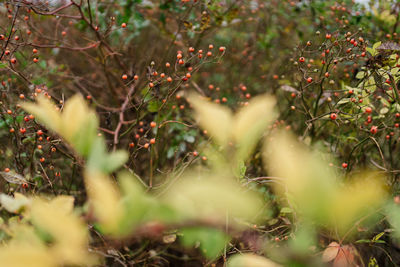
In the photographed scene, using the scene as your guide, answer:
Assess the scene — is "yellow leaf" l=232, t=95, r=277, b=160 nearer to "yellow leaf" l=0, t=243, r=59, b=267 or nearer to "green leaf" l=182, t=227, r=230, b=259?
"green leaf" l=182, t=227, r=230, b=259

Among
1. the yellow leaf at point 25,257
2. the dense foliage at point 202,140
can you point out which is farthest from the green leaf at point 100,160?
the yellow leaf at point 25,257

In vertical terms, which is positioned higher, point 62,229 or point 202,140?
point 62,229

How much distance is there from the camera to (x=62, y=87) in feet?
6.07

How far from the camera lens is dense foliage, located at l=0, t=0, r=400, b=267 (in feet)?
1.38

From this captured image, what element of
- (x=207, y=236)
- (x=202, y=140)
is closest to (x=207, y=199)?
(x=207, y=236)

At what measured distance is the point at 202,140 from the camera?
1709mm

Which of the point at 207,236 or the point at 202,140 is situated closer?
the point at 207,236

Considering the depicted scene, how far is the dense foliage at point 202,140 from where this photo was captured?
421 millimetres

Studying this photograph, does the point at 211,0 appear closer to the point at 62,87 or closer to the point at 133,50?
the point at 133,50

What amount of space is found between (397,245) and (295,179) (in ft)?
4.20

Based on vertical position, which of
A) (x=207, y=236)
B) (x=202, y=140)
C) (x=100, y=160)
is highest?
(x=100, y=160)

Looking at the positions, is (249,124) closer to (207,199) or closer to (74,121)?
(207,199)

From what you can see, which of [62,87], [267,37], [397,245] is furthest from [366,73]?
[62,87]

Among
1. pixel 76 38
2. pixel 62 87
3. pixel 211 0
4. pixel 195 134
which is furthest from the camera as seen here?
pixel 76 38
